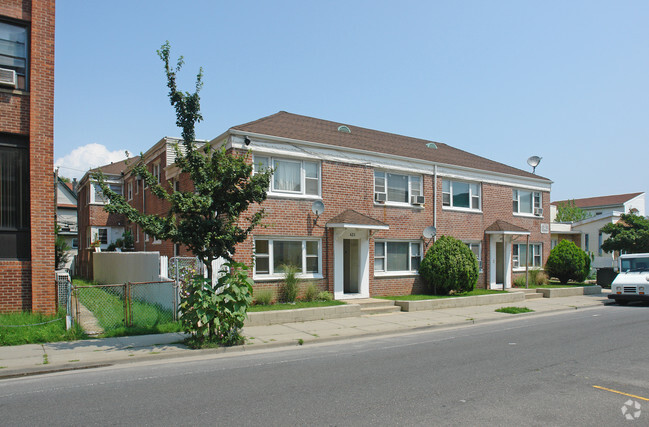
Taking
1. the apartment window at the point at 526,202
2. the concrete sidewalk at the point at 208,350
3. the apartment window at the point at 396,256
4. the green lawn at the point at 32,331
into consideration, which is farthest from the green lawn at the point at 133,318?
the apartment window at the point at 526,202

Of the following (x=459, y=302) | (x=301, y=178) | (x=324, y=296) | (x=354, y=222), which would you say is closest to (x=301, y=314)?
(x=324, y=296)

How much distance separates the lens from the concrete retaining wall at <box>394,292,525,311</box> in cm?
1600

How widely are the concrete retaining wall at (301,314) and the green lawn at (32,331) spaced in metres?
4.11

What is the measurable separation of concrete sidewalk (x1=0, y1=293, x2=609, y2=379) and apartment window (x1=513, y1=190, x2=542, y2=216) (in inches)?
323

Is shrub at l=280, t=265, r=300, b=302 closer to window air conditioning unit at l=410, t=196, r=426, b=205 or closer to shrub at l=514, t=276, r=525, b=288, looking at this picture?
window air conditioning unit at l=410, t=196, r=426, b=205

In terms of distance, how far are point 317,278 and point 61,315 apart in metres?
7.80

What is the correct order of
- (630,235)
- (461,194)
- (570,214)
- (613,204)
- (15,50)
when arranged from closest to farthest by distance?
(15,50)
(461,194)
(630,235)
(570,214)
(613,204)

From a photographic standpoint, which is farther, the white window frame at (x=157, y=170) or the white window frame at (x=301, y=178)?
the white window frame at (x=157, y=170)

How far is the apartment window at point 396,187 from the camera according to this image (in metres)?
18.5

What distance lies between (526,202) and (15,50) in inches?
863

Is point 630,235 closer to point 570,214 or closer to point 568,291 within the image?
point 568,291

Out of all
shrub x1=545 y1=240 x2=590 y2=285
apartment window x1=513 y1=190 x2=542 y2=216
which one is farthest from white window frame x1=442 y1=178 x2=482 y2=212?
shrub x1=545 y1=240 x2=590 y2=285

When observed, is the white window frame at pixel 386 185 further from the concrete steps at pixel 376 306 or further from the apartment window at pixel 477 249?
the apartment window at pixel 477 249

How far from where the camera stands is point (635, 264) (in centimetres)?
1961
